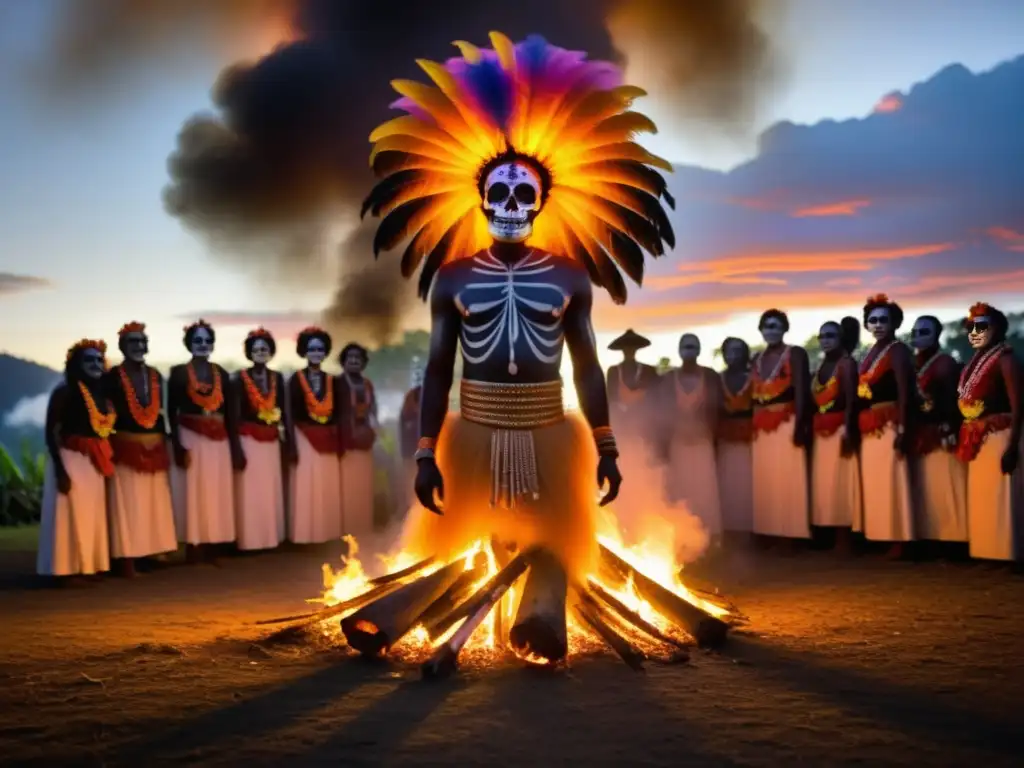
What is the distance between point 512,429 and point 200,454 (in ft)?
16.2

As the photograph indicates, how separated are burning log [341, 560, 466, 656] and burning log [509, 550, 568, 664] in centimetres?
51

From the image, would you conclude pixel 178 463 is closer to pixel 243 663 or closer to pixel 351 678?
pixel 243 663

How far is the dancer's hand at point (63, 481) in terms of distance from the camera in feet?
23.0

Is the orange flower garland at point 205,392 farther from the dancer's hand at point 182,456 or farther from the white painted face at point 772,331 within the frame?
the white painted face at point 772,331

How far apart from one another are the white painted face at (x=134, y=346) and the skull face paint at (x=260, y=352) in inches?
51.1

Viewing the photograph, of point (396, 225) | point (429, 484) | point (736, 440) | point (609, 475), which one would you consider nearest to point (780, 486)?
point (736, 440)

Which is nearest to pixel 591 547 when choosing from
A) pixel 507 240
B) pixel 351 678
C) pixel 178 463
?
pixel 351 678

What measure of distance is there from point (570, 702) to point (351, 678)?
3.42 feet

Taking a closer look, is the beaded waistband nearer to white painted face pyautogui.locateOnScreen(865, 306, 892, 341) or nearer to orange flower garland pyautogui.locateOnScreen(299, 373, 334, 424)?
white painted face pyautogui.locateOnScreen(865, 306, 892, 341)

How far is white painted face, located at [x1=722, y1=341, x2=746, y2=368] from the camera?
9.02 m

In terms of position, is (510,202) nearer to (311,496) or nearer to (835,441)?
(835,441)

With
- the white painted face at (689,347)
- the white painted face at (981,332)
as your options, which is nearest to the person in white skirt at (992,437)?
the white painted face at (981,332)

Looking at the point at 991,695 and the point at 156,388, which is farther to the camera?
the point at 156,388

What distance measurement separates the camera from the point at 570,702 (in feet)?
11.6
